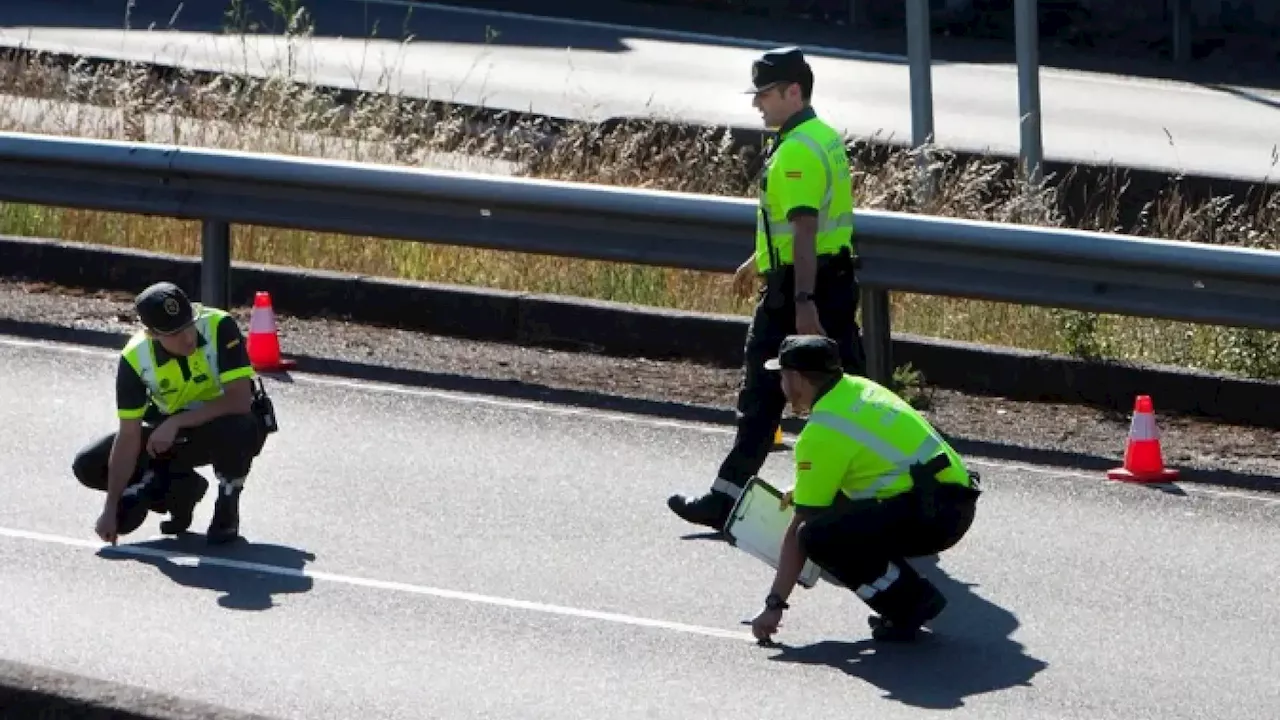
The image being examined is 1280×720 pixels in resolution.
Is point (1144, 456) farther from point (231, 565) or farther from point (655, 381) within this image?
point (231, 565)

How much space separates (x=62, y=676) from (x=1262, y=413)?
6633 mm

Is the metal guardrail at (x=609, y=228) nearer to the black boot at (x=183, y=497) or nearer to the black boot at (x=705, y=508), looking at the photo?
the black boot at (x=705, y=508)

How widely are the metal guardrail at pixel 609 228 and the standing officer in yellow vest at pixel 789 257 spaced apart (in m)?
1.97

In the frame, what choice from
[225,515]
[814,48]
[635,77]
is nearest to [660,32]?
[814,48]

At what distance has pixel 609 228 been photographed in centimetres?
1280

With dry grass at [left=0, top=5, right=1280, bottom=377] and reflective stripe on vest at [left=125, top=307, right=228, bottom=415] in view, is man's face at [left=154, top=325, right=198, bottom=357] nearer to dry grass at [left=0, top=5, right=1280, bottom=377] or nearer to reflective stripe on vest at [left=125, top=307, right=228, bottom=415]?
reflective stripe on vest at [left=125, top=307, right=228, bottom=415]

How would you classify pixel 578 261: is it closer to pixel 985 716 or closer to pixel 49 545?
pixel 49 545

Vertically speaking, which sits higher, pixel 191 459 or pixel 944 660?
pixel 191 459

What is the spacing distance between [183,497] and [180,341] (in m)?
0.70

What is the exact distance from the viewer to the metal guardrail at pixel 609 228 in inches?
457

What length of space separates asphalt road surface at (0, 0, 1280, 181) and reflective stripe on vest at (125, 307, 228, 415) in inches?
400

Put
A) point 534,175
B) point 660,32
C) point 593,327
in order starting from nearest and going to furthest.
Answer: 1. point 593,327
2. point 534,175
3. point 660,32

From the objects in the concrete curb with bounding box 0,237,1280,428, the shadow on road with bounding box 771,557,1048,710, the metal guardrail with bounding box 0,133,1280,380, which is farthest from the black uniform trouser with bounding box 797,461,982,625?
the concrete curb with bounding box 0,237,1280,428

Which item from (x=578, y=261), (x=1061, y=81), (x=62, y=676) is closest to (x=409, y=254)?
(x=578, y=261)
